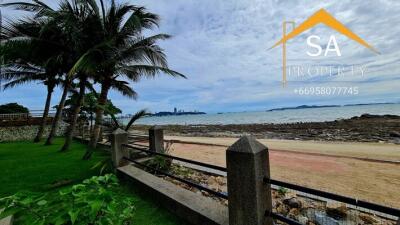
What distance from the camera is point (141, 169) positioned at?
19.5ft

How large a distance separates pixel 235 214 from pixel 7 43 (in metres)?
11.1

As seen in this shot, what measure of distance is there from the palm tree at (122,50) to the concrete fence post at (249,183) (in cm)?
755

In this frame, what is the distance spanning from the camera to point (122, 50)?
9148mm

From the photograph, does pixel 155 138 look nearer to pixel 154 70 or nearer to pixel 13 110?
pixel 154 70

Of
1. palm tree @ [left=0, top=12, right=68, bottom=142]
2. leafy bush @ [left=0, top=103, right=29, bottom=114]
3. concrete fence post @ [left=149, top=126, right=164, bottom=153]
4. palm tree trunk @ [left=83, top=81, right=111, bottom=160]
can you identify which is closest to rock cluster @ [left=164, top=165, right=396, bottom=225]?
concrete fence post @ [left=149, top=126, right=164, bottom=153]

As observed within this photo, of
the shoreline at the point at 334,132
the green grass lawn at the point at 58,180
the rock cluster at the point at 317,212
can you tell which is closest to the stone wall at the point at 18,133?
the green grass lawn at the point at 58,180

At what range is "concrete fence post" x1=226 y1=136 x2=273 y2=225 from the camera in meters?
2.47

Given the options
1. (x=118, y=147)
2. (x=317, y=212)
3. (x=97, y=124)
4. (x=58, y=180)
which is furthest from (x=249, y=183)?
(x=97, y=124)

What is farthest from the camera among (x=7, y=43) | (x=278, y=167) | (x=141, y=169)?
(x=7, y=43)

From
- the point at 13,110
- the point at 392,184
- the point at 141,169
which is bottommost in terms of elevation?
the point at 392,184

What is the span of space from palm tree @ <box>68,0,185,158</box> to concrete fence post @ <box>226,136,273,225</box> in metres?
7.55

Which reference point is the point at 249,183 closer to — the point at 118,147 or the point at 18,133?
the point at 118,147

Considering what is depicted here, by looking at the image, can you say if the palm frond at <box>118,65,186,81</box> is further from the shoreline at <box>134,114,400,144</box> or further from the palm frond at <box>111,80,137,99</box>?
the shoreline at <box>134,114,400,144</box>

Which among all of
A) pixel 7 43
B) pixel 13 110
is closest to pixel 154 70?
pixel 7 43
